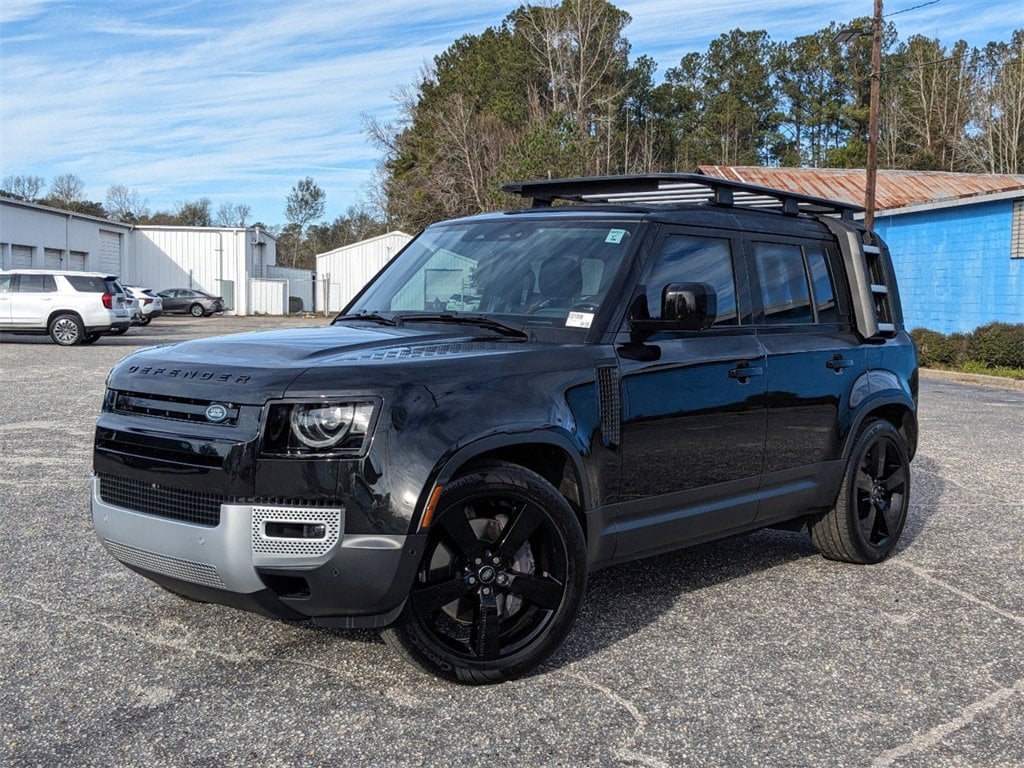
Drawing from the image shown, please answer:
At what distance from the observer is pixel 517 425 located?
13.3ft

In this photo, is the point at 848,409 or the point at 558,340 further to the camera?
the point at 848,409

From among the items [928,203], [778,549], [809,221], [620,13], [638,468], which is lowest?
[778,549]

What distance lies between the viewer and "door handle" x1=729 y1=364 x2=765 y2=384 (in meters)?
5.09

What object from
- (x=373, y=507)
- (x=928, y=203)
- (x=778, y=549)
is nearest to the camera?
(x=373, y=507)

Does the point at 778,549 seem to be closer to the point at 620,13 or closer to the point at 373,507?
the point at 373,507

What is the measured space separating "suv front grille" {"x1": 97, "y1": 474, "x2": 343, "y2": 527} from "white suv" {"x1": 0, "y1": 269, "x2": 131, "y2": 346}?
2401cm

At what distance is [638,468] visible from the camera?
15.1ft

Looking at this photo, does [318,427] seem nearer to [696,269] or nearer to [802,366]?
[696,269]

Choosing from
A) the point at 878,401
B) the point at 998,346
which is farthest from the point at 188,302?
the point at 878,401

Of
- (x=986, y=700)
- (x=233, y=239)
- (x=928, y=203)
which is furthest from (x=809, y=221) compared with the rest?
(x=233, y=239)

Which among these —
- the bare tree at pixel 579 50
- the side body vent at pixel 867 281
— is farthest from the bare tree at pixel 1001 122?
the side body vent at pixel 867 281

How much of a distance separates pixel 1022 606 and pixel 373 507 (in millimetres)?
3469

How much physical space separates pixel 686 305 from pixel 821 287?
1750 millimetres

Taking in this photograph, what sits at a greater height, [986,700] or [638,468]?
[638,468]
